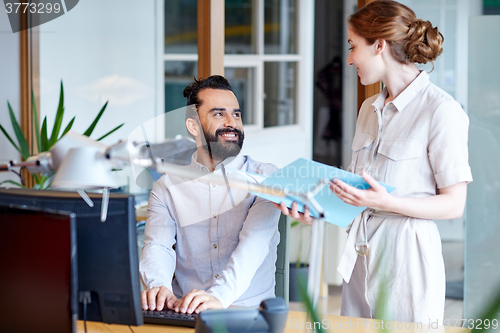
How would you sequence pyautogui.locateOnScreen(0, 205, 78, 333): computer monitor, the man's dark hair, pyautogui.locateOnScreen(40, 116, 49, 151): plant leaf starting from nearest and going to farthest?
pyautogui.locateOnScreen(0, 205, 78, 333): computer monitor
the man's dark hair
pyautogui.locateOnScreen(40, 116, 49, 151): plant leaf

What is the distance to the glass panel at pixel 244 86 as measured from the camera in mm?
4516

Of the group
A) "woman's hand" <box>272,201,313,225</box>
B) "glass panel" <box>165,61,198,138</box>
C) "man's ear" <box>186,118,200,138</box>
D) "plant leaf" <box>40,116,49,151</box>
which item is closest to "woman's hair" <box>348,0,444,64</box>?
"woman's hand" <box>272,201,313,225</box>

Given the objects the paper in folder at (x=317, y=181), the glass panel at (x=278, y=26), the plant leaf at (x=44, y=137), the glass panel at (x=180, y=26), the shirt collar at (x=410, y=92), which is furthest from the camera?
the glass panel at (x=278, y=26)

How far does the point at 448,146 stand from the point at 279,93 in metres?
3.77

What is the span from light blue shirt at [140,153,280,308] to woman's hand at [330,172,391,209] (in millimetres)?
381

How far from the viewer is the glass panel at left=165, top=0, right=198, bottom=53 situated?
14.1 feet

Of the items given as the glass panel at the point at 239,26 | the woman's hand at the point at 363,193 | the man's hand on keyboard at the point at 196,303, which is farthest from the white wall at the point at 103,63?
the woman's hand at the point at 363,193

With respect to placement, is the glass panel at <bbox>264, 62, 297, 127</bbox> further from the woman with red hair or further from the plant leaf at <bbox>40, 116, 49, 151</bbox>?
the woman with red hair

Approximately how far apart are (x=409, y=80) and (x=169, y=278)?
1015 millimetres

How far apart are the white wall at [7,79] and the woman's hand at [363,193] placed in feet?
9.01

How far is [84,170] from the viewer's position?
2.91ft

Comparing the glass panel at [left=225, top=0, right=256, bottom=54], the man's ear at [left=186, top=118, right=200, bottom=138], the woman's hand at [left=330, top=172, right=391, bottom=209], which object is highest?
the glass panel at [left=225, top=0, right=256, bottom=54]

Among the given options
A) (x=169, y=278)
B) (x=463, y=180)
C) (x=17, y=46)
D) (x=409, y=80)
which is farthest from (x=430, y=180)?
(x=17, y=46)

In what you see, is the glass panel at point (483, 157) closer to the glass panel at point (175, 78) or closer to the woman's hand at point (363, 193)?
the woman's hand at point (363, 193)
